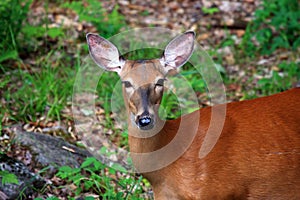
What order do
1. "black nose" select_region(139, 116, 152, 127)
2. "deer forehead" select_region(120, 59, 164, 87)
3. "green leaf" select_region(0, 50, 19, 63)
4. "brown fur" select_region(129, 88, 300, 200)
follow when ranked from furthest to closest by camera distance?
"green leaf" select_region(0, 50, 19, 63) → "brown fur" select_region(129, 88, 300, 200) → "deer forehead" select_region(120, 59, 164, 87) → "black nose" select_region(139, 116, 152, 127)

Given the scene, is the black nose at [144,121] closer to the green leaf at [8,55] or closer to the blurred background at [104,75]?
the blurred background at [104,75]

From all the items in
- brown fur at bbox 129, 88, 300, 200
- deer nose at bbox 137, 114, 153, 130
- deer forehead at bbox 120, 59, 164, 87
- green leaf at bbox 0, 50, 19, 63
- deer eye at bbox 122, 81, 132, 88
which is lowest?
green leaf at bbox 0, 50, 19, 63

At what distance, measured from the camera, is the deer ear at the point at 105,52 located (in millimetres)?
4164

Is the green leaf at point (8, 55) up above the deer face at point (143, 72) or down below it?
below

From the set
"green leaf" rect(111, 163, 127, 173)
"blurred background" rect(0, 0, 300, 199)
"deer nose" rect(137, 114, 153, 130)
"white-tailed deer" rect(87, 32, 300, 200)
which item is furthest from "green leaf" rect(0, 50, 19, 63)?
"deer nose" rect(137, 114, 153, 130)

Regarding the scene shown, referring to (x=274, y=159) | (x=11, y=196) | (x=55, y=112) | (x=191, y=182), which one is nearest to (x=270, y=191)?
(x=274, y=159)

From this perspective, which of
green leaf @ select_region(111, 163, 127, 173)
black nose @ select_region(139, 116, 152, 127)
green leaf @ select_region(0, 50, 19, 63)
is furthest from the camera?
green leaf @ select_region(0, 50, 19, 63)

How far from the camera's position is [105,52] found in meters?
4.19

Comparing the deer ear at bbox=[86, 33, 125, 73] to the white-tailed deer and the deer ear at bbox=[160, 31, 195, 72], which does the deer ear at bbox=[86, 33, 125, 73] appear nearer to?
the white-tailed deer

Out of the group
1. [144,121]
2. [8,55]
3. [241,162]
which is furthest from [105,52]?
[8,55]

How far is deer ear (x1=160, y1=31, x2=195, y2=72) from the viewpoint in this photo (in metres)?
4.18

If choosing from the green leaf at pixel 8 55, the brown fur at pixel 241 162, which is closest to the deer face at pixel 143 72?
the brown fur at pixel 241 162

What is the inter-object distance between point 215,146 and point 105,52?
972 millimetres

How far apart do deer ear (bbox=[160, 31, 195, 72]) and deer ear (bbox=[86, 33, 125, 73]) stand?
0.98ft
